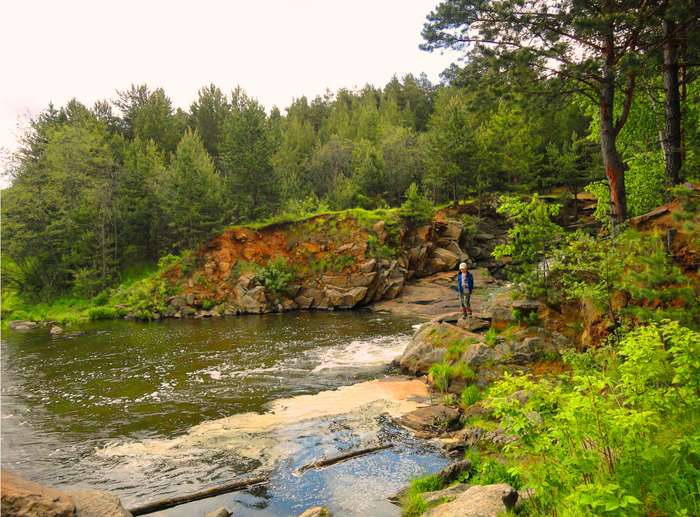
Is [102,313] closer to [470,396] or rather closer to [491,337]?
[491,337]

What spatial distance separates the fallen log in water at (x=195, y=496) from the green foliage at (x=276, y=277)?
2801cm

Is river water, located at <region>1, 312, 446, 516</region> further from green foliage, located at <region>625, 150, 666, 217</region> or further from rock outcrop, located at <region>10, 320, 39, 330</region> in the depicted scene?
rock outcrop, located at <region>10, 320, 39, 330</region>

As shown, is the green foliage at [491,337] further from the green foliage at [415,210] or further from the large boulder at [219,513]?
the green foliage at [415,210]

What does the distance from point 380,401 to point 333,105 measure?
99.6 metres

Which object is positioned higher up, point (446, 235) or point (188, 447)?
point (446, 235)

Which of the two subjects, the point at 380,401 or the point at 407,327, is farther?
the point at 407,327

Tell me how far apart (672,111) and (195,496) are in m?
16.0

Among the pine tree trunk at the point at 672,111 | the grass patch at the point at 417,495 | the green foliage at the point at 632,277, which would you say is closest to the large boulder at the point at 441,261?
the green foliage at the point at 632,277

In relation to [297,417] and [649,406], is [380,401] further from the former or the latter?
[649,406]

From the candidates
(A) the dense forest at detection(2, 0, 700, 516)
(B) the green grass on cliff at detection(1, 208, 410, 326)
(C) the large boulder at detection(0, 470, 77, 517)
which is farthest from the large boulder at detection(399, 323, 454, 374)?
(B) the green grass on cliff at detection(1, 208, 410, 326)

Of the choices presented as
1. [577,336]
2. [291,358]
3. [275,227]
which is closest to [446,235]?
[275,227]

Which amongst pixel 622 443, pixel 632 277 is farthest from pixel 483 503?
pixel 632 277

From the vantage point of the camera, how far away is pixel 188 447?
11.3m

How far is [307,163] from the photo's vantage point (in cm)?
6919
